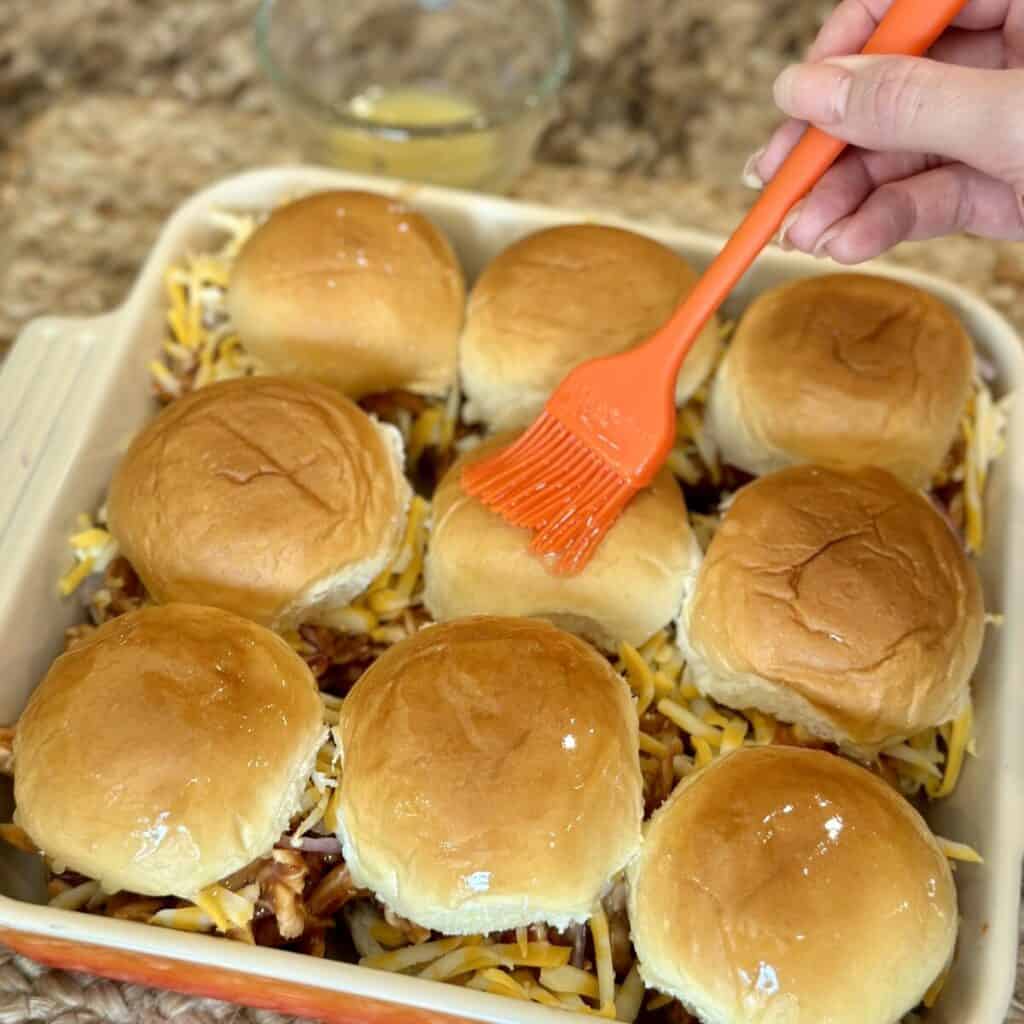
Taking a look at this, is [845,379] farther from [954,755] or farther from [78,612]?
[78,612]

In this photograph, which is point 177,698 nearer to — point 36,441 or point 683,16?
point 36,441

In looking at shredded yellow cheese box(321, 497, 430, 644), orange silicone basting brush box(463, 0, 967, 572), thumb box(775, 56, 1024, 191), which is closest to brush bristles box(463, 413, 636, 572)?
orange silicone basting brush box(463, 0, 967, 572)

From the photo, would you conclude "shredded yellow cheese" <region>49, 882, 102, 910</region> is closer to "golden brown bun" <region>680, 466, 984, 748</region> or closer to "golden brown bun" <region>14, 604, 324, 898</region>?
"golden brown bun" <region>14, 604, 324, 898</region>

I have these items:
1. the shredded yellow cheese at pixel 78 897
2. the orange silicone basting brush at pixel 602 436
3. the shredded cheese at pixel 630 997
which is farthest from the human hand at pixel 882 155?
the shredded yellow cheese at pixel 78 897

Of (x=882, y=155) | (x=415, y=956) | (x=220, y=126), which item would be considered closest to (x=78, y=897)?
(x=415, y=956)

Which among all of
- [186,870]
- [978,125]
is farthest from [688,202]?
[186,870]
